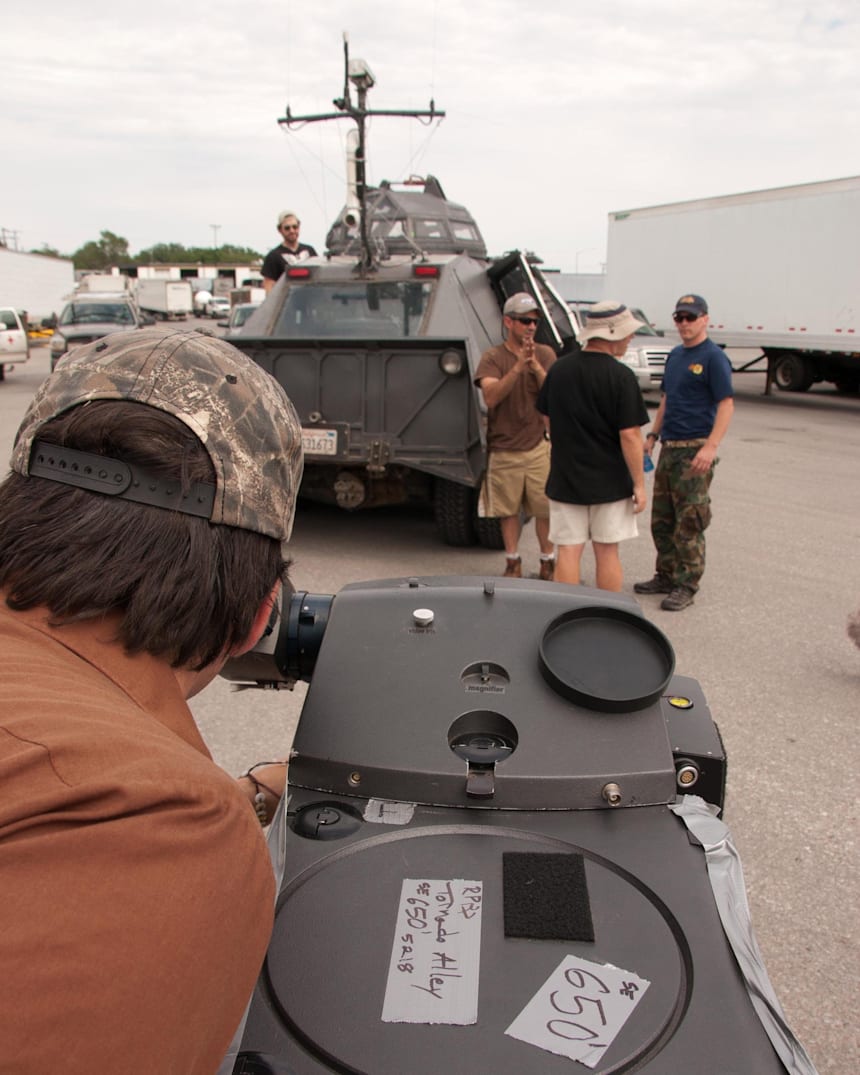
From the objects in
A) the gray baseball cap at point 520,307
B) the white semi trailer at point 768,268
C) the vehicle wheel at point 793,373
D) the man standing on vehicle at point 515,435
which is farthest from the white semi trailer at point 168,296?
the gray baseball cap at point 520,307

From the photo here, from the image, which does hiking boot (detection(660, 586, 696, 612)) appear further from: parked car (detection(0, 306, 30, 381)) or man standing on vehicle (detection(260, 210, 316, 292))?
parked car (detection(0, 306, 30, 381))

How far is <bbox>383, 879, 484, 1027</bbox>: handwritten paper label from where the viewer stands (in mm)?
1072

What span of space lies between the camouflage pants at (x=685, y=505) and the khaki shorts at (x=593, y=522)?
564mm

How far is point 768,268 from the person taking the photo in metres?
16.3

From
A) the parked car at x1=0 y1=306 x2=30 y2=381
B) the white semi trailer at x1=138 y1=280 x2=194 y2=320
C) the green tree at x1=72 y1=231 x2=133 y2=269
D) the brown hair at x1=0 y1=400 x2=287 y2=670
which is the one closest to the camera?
the brown hair at x1=0 y1=400 x2=287 y2=670

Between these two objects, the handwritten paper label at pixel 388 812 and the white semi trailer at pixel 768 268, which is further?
the white semi trailer at pixel 768 268

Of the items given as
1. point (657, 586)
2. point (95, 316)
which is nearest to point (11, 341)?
point (95, 316)

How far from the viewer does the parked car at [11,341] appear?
65.2ft

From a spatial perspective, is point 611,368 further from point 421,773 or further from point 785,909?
point 421,773

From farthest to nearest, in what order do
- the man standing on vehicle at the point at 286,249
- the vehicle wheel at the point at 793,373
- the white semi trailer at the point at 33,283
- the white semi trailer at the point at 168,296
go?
the white semi trailer at the point at 168,296 → the white semi trailer at the point at 33,283 → the vehicle wheel at the point at 793,373 → the man standing on vehicle at the point at 286,249

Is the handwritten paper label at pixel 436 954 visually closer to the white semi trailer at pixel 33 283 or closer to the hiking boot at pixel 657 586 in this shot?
the hiking boot at pixel 657 586

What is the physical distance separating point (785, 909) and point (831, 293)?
14.7 metres

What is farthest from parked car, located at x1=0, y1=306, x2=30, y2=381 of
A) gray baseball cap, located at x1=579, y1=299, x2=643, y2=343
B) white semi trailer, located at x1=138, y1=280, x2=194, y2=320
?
white semi trailer, located at x1=138, y1=280, x2=194, y2=320

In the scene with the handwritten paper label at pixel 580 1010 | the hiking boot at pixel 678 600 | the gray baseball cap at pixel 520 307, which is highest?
the gray baseball cap at pixel 520 307
